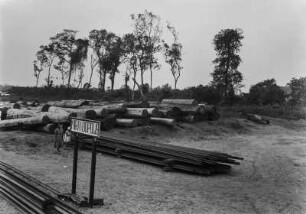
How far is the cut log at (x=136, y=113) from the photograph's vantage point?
75.4 ft

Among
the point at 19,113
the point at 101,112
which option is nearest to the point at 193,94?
the point at 101,112

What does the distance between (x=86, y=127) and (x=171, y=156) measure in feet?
20.3

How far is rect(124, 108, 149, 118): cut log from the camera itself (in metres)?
23.0

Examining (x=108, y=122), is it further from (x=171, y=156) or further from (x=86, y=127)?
(x=86, y=127)

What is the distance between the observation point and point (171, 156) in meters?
14.1

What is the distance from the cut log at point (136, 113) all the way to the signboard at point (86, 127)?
14.0 meters

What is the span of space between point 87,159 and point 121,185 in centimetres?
485

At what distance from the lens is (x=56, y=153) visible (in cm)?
1642

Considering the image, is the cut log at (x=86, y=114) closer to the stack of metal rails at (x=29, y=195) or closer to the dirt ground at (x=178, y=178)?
the dirt ground at (x=178, y=178)

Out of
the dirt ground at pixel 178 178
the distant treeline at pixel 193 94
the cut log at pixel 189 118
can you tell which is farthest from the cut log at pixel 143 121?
the distant treeline at pixel 193 94

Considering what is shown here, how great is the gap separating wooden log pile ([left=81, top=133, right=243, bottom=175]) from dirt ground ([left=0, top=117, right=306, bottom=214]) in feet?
0.96

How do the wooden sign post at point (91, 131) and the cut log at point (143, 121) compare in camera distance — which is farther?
the cut log at point (143, 121)

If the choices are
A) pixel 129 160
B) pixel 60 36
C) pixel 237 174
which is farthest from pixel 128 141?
pixel 60 36

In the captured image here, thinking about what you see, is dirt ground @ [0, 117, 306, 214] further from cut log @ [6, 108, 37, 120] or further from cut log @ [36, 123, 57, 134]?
cut log @ [6, 108, 37, 120]
